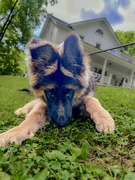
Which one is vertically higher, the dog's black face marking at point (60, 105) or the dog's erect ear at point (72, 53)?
the dog's erect ear at point (72, 53)

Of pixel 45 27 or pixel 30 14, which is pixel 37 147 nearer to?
pixel 30 14

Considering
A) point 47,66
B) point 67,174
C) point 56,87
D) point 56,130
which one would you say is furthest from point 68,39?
point 67,174

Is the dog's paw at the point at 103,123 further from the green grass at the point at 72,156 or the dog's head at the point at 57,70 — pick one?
the dog's head at the point at 57,70

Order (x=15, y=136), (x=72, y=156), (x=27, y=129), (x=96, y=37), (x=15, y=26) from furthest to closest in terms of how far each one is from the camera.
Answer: (x=96, y=37) → (x=15, y=26) → (x=27, y=129) → (x=15, y=136) → (x=72, y=156)

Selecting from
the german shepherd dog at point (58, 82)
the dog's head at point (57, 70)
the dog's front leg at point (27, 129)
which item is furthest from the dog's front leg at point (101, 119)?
the dog's front leg at point (27, 129)

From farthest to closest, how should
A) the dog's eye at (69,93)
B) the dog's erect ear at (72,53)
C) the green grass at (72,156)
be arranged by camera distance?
1. the dog's erect ear at (72,53)
2. the dog's eye at (69,93)
3. the green grass at (72,156)

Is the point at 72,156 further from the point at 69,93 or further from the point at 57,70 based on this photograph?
the point at 57,70

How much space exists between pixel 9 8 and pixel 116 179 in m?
25.2

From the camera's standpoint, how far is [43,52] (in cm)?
271

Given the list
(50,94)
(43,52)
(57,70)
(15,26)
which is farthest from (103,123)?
(15,26)

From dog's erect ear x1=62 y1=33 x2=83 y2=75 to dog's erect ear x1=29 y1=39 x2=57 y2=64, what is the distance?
0.15 meters

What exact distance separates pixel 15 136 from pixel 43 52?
42.3 inches

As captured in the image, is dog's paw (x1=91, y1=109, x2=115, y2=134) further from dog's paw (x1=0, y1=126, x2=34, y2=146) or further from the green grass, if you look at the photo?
dog's paw (x1=0, y1=126, x2=34, y2=146)

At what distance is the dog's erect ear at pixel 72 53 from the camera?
2.75 metres
